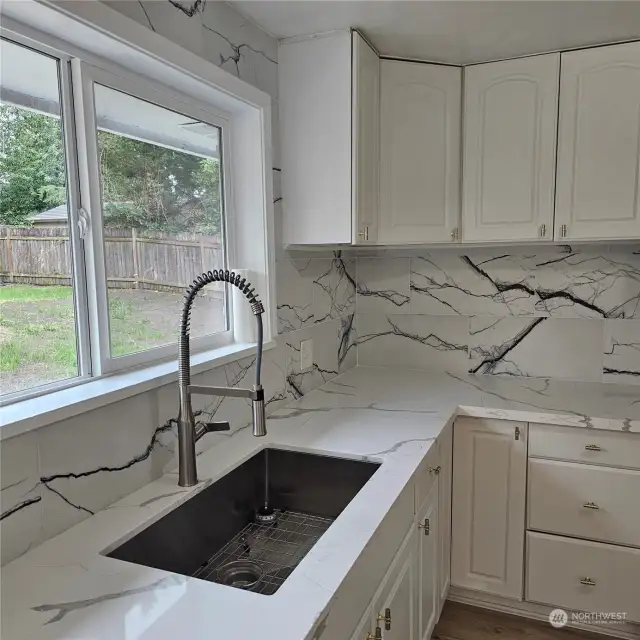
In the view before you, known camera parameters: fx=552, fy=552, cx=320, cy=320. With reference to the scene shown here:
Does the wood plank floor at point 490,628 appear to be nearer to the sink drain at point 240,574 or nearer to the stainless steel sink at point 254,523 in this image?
the stainless steel sink at point 254,523

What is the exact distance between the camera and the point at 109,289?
4.77 feet

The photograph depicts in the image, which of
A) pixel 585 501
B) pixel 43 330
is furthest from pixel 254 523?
pixel 585 501

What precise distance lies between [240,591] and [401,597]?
26.4 inches

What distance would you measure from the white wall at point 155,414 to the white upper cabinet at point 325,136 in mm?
56

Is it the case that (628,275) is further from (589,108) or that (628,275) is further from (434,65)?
(434,65)

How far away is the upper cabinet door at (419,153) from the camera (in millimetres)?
2207

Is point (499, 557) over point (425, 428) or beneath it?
beneath

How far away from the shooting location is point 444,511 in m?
2.06

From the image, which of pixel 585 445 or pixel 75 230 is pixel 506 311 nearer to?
pixel 585 445

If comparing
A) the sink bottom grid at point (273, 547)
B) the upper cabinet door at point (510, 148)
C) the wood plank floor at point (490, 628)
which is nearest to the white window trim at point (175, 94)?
the sink bottom grid at point (273, 547)

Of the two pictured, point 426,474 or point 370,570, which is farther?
point 426,474

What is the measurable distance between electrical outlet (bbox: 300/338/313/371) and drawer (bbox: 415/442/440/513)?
650mm

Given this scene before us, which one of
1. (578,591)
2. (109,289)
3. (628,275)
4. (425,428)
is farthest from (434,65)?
(578,591)

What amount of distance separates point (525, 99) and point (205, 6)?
126 cm
